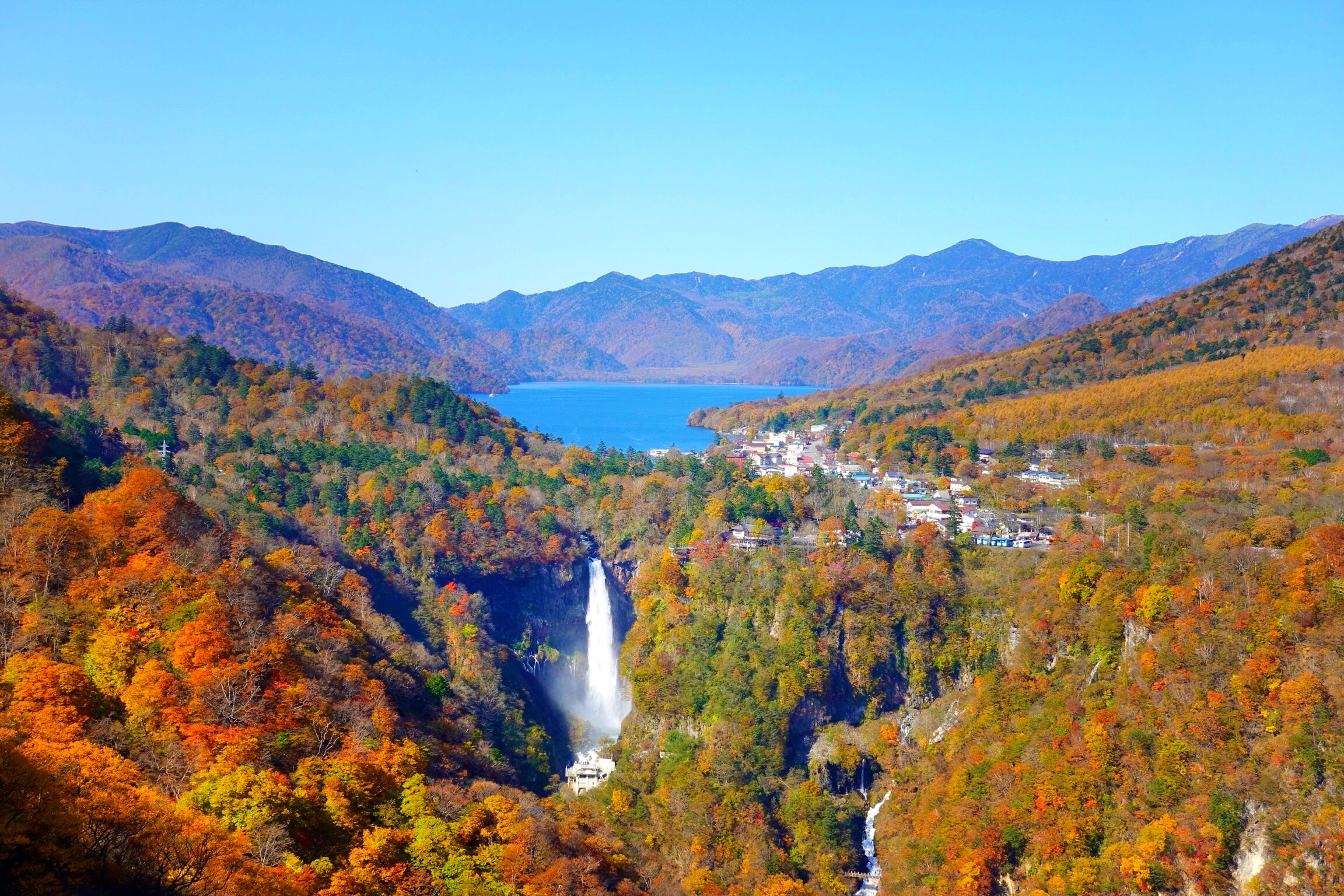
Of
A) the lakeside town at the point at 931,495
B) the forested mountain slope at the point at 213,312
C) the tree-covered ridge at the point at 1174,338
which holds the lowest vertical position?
the lakeside town at the point at 931,495

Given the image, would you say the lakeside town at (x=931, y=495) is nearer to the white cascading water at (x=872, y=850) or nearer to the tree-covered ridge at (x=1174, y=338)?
the white cascading water at (x=872, y=850)

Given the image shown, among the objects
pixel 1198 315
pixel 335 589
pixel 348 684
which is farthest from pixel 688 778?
pixel 1198 315

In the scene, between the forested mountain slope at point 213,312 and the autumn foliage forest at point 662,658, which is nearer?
the autumn foliage forest at point 662,658

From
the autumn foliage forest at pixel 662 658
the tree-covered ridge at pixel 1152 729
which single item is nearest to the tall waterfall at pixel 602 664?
the autumn foliage forest at pixel 662 658

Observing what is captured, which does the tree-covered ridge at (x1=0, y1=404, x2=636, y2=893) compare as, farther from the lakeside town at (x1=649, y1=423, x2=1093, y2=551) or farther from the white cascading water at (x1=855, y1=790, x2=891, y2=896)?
the lakeside town at (x1=649, y1=423, x2=1093, y2=551)

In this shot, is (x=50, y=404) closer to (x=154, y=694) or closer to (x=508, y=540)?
(x=508, y=540)

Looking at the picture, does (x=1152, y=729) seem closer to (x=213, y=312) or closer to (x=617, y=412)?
(x=617, y=412)
